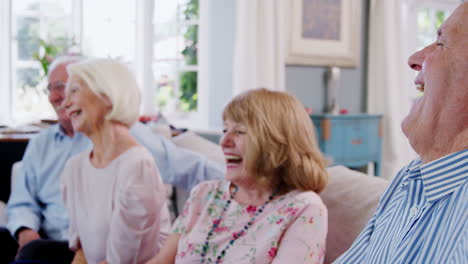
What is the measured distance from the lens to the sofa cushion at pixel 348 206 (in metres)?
1.24

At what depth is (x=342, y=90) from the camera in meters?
5.17

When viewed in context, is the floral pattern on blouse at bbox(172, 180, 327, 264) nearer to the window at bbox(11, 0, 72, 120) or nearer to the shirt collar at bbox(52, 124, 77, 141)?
the shirt collar at bbox(52, 124, 77, 141)

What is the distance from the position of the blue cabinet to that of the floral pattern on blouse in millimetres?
3083

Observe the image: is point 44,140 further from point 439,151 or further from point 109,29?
point 109,29

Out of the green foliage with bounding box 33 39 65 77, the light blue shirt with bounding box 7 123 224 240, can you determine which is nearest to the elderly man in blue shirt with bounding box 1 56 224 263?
the light blue shirt with bounding box 7 123 224 240

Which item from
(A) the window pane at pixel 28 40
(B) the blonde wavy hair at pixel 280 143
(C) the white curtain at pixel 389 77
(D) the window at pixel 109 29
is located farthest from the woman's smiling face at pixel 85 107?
(C) the white curtain at pixel 389 77

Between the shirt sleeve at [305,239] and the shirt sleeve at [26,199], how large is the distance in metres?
1.26

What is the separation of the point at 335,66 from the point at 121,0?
7.32ft

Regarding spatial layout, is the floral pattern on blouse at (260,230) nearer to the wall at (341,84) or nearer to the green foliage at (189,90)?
the green foliage at (189,90)

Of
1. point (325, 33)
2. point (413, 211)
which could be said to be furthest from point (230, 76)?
point (413, 211)

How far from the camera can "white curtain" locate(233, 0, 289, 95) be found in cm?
410

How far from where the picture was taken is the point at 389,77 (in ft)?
16.7

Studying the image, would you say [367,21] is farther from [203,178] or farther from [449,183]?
[449,183]

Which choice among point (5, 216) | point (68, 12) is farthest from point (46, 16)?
point (5, 216)
